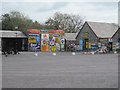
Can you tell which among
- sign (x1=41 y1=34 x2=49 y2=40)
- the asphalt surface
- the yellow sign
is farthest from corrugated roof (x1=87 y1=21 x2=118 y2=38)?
the asphalt surface

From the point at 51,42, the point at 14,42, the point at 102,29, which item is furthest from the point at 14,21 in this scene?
the point at 102,29

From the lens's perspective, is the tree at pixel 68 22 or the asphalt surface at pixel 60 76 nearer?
the asphalt surface at pixel 60 76

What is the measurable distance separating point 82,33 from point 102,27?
4801 millimetres

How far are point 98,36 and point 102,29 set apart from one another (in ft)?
12.9

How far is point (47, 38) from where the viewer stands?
43344mm

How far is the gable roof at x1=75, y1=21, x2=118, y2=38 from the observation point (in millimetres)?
41156

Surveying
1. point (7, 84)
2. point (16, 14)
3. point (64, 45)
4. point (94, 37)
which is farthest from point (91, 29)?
point (7, 84)

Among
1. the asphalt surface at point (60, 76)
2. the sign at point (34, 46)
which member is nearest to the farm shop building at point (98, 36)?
the sign at point (34, 46)

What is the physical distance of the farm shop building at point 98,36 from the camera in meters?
38.8

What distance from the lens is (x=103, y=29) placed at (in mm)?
43312

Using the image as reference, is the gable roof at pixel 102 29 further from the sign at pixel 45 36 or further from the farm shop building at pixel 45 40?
the sign at pixel 45 36

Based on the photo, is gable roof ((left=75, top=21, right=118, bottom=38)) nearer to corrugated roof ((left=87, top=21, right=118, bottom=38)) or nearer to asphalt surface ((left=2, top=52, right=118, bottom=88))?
corrugated roof ((left=87, top=21, right=118, bottom=38))

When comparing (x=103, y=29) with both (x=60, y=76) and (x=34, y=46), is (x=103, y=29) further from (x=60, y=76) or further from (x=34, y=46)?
(x=60, y=76)

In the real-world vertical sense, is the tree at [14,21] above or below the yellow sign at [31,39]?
above
